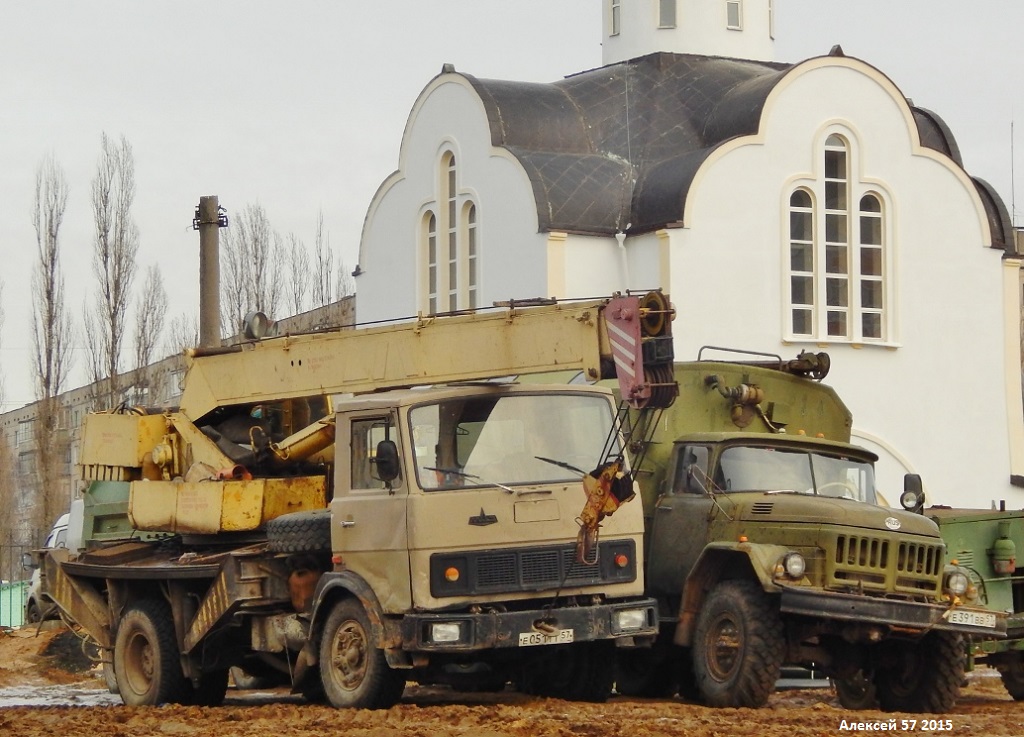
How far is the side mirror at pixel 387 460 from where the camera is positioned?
1355cm

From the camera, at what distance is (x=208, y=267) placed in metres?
38.8

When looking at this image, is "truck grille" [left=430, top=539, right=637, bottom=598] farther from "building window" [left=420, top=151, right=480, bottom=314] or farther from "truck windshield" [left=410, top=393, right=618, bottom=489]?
"building window" [left=420, top=151, right=480, bottom=314]

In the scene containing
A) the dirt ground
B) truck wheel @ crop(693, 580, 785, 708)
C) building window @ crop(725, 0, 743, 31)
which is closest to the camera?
the dirt ground

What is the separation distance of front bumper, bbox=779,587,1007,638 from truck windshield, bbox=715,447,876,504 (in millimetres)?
1621

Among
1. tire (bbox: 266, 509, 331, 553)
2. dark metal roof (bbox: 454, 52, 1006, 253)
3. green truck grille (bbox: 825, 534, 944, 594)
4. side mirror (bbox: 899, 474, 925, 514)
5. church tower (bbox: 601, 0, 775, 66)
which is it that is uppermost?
church tower (bbox: 601, 0, 775, 66)

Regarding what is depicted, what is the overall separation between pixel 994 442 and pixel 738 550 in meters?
21.2

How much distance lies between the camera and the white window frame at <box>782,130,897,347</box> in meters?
32.7

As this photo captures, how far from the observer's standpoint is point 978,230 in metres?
34.4

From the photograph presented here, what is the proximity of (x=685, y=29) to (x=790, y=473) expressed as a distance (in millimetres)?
23034

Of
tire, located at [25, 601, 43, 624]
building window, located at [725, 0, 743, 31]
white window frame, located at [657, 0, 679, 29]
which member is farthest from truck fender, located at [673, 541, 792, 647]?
building window, located at [725, 0, 743, 31]

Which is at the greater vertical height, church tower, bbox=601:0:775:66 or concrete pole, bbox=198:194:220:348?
church tower, bbox=601:0:775:66

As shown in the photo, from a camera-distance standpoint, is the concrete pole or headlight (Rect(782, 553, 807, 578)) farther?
the concrete pole

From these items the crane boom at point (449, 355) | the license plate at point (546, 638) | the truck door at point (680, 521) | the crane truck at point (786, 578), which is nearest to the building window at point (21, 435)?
the crane boom at point (449, 355)

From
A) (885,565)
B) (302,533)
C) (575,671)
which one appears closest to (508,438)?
(302,533)
